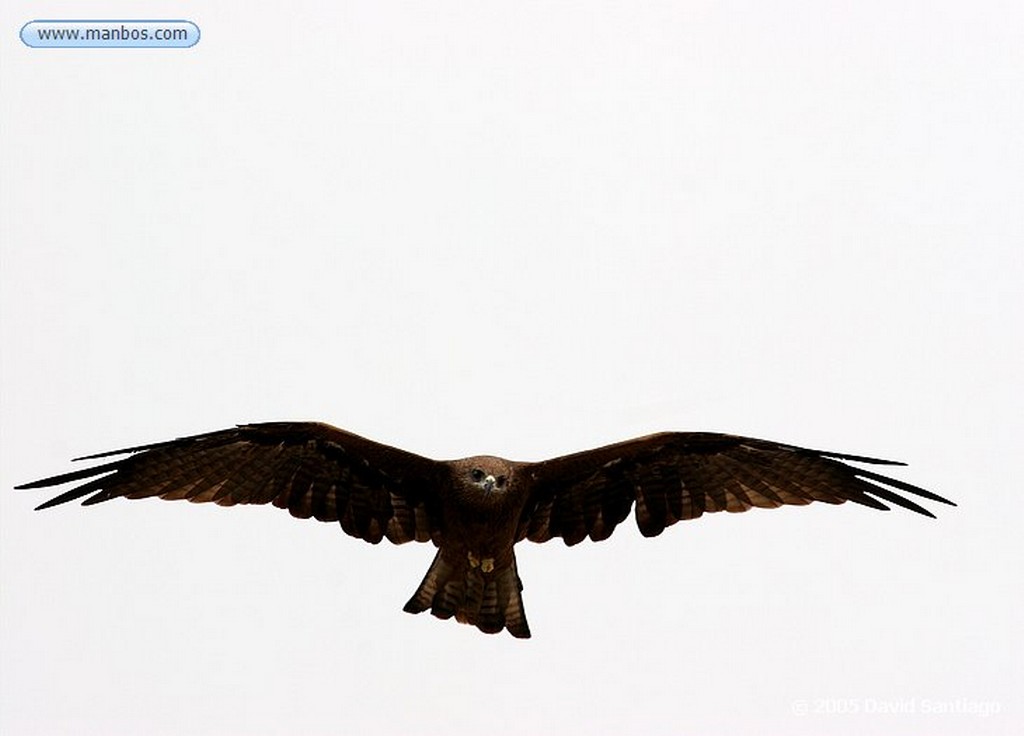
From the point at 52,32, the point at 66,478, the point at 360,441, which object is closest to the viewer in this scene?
the point at 66,478

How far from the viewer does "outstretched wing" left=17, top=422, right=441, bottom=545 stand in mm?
13305

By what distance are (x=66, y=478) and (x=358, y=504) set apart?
7.37 feet

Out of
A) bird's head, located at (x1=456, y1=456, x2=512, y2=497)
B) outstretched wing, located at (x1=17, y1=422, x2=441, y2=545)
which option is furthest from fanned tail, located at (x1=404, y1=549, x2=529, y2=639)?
bird's head, located at (x1=456, y1=456, x2=512, y2=497)

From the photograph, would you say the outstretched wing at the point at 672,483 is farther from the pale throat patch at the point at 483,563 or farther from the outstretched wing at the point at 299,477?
the outstretched wing at the point at 299,477

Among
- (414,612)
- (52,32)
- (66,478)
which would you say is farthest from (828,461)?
(52,32)

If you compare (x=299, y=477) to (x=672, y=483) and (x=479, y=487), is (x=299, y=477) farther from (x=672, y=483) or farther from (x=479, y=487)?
(x=672, y=483)

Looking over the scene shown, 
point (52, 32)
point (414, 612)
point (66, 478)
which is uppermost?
point (52, 32)

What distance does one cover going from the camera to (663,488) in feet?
45.0

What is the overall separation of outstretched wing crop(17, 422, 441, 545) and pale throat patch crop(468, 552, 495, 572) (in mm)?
331

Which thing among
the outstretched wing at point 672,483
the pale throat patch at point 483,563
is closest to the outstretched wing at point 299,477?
the pale throat patch at point 483,563

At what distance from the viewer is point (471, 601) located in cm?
1378

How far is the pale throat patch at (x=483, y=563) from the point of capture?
44.4 ft

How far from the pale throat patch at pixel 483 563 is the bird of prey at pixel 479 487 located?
0.02 m

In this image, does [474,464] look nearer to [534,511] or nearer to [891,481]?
[534,511]
